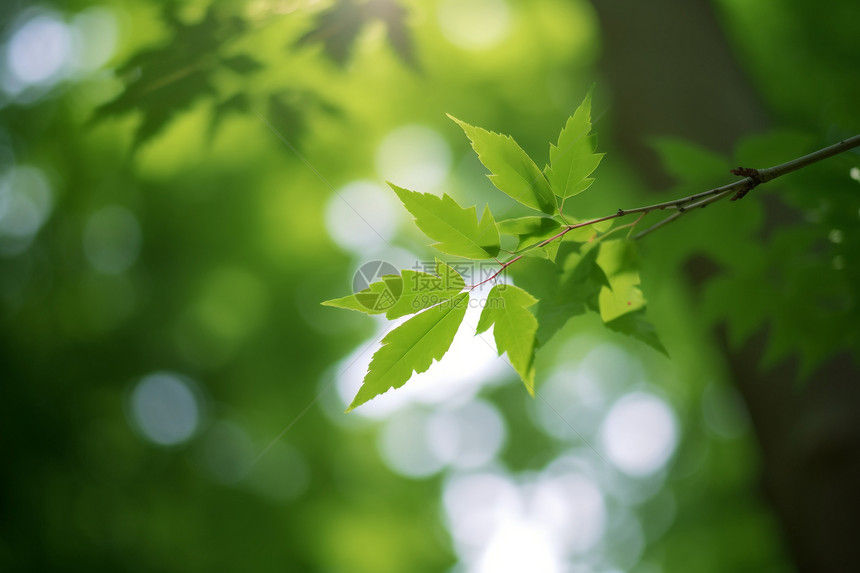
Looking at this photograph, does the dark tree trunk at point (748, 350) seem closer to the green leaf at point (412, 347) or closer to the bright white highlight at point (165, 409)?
the green leaf at point (412, 347)

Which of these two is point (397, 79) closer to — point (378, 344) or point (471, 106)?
point (471, 106)

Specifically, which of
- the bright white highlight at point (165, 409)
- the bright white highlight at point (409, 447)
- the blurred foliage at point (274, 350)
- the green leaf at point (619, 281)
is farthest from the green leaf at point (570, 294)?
the bright white highlight at point (409, 447)

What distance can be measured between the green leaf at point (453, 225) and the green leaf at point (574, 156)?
0.10 meters

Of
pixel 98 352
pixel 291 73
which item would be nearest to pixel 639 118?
pixel 291 73

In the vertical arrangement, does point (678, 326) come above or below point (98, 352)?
below

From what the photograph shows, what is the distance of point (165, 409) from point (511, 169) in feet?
16.3

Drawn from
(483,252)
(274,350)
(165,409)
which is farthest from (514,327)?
(165,409)

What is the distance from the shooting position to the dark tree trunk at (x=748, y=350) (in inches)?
62.2

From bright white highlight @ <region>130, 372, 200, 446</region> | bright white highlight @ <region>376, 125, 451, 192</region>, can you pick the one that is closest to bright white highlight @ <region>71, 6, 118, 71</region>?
bright white highlight @ <region>376, 125, 451, 192</region>

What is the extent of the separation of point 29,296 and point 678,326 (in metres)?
5.29

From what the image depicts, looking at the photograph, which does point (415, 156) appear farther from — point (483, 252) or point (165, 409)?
point (483, 252)

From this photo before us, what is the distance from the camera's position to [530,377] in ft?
2.29

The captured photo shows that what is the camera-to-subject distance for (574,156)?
0.65m

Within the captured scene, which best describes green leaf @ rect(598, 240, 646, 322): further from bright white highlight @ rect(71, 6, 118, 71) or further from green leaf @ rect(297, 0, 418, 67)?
bright white highlight @ rect(71, 6, 118, 71)
